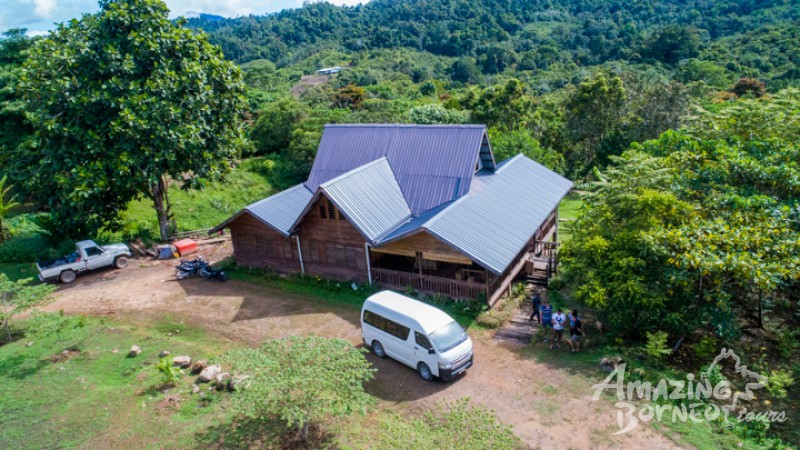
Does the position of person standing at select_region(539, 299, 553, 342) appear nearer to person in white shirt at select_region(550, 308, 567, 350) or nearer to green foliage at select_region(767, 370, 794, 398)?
person in white shirt at select_region(550, 308, 567, 350)

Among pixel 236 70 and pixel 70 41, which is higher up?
pixel 70 41

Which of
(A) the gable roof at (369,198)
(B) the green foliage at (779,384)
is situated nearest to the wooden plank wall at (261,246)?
(A) the gable roof at (369,198)

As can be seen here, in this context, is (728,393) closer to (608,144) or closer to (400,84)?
(608,144)

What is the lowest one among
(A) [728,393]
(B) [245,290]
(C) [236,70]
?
(A) [728,393]

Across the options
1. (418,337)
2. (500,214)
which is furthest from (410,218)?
(418,337)

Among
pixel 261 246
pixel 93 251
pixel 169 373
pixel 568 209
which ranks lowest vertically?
pixel 568 209

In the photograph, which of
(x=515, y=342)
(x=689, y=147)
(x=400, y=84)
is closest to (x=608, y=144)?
(x=689, y=147)

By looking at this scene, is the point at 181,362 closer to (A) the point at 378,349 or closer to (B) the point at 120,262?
(A) the point at 378,349
